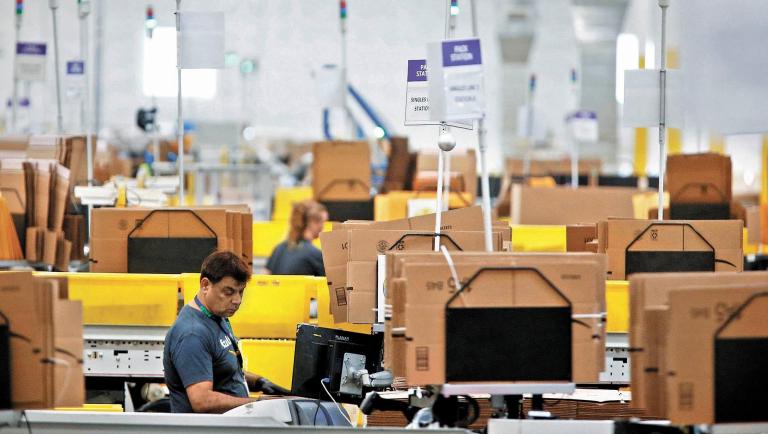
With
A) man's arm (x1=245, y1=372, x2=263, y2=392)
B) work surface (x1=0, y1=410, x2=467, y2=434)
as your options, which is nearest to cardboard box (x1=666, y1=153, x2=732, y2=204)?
man's arm (x1=245, y1=372, x2=263, y2=392)

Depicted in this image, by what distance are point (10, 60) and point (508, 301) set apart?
1877 centimetres

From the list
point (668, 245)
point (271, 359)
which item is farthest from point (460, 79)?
point (271, 359)

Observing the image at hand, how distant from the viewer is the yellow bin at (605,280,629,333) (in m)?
5.30

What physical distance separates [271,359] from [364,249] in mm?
920

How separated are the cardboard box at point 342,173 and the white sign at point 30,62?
2.47 meters

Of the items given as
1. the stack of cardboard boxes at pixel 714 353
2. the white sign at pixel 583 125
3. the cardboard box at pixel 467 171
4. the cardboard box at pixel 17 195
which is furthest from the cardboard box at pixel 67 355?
the white sign at pixel 583 125

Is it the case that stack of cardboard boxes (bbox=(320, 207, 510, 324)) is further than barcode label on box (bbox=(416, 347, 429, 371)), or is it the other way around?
stack of cardboard boxes (bbox=(320, 207, 510, 324))

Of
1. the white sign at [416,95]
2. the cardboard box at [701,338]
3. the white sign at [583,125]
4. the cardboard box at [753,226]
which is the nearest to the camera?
the cardboard box at [701,338]

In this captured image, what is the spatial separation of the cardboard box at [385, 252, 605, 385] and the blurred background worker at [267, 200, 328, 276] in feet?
12.8

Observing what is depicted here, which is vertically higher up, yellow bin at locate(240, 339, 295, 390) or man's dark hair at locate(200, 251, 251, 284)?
man's dark hair at locate(200, 251, 251, 284)

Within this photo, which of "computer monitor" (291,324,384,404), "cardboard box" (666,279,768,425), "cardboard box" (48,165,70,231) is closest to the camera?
"cardboard box" (666,279,768,425)

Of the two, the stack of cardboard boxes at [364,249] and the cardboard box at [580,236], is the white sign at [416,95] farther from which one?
the cardboard box at [580,236]

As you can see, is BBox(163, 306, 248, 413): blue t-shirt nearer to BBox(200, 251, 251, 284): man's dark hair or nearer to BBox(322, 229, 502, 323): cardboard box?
BBox(200, 251, 251, 284): man's dark hair

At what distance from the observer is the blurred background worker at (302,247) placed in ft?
24.9
